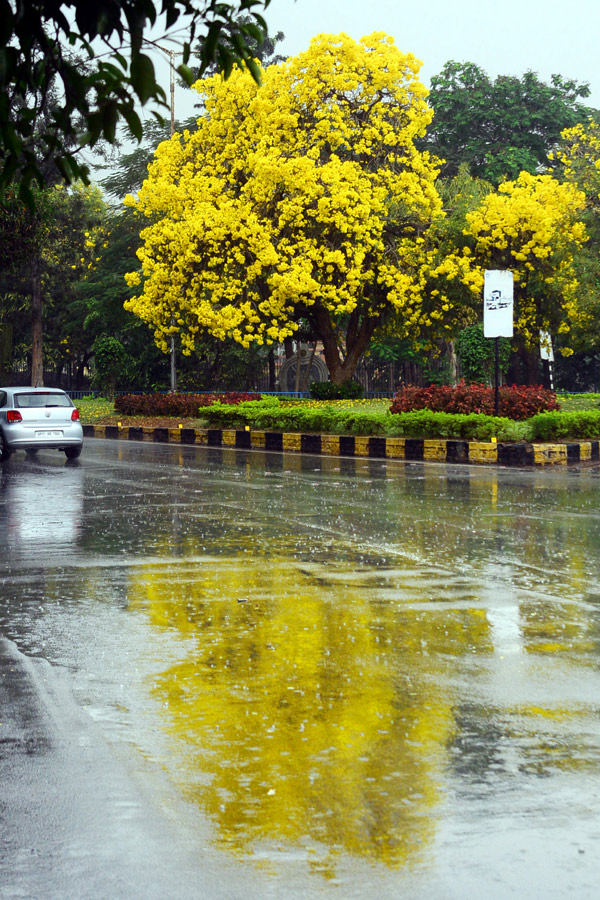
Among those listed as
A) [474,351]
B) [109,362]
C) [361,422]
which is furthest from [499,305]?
[109,362]

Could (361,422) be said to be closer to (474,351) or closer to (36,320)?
(474,351)

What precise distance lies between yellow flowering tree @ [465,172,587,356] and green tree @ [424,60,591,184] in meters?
12.7

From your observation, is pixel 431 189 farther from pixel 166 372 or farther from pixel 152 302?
pixel 166 372

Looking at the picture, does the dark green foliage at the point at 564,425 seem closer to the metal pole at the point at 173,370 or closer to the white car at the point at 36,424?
the white car at the point at 36,424

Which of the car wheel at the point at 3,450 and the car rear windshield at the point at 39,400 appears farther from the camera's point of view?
the car rear windshield at the point at 39,400

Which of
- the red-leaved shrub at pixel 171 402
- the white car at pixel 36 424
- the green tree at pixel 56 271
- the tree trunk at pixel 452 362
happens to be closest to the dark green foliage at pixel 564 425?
the white car at pixel 36 424

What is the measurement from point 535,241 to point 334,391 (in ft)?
23.9

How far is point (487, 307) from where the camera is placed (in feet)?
77.1

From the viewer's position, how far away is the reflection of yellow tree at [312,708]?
13.8 feet

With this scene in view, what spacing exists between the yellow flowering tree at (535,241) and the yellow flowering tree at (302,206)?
4.66ft

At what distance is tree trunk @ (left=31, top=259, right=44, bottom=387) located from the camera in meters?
50.8

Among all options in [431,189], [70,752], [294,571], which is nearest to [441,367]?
[431,189]

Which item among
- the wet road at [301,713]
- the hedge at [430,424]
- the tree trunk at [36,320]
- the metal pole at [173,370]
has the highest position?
the tree trunk at [36,320]

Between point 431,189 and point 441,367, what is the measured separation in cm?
1165
